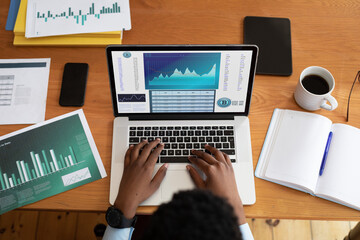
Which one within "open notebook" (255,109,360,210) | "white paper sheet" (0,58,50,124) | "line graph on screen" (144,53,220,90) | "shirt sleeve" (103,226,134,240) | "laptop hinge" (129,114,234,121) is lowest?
"shirt sleeve" (103,226,134,240)

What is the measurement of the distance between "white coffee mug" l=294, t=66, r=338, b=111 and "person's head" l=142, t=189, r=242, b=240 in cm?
59

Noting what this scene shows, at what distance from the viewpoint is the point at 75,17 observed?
43.5 inches

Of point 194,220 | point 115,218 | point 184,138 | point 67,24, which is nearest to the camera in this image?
point 194,220

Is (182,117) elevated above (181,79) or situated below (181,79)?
below

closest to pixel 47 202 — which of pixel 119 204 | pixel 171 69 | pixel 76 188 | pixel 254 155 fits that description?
pixel 76 188

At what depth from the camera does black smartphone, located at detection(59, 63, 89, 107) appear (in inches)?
40.9

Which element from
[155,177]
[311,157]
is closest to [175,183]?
[155,177]

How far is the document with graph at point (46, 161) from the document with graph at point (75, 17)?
1.02ft

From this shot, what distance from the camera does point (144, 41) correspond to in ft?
3.69

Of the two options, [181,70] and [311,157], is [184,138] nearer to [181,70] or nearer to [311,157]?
[181,70]

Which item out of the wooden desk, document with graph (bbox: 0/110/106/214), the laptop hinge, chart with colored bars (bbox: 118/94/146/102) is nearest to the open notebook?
the wooden desk

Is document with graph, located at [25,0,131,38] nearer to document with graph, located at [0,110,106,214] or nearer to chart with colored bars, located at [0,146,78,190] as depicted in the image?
document with graph, located at [0,110,106,214]

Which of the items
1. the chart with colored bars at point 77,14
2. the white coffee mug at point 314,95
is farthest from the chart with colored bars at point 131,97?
the white coffee mug at point 314,95

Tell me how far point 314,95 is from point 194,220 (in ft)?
2.15
